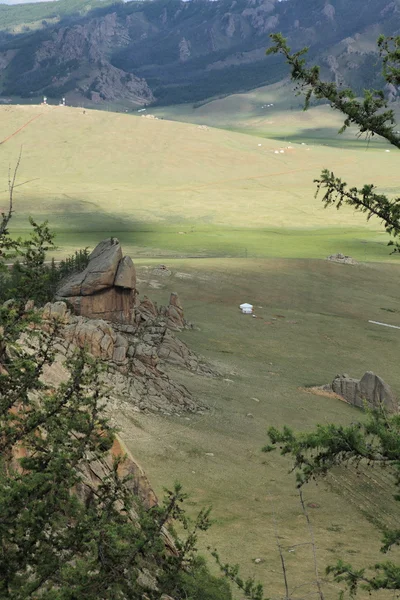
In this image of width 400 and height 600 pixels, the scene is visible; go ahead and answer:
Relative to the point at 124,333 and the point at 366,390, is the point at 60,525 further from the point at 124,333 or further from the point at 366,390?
the point at 366,390

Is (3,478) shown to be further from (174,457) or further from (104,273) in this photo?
(104,273)

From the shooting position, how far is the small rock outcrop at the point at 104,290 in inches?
942

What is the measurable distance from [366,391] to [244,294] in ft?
50.2

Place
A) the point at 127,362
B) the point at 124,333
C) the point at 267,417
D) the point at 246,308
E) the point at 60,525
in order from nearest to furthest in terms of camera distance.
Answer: the point at 60,525 < the point at 267,417 < the point at 127,362 < the point at 124,333 < the point at 246,308

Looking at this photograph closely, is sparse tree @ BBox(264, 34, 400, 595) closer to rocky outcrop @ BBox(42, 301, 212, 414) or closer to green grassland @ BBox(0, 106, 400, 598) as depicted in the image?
green grassland @ BBox(0, 106, 400, 598)

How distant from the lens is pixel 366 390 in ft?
→ 76.8

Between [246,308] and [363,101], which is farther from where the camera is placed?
[246,308]

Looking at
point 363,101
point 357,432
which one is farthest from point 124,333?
point 357,432

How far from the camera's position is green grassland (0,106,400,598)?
1603 cm

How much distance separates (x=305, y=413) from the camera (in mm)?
21953

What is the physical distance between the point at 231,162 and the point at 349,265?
60.2 m

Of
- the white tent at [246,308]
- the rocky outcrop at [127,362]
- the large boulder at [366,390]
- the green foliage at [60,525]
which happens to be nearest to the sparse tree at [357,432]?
the green foliage at [60,525]

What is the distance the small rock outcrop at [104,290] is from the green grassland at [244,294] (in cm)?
268

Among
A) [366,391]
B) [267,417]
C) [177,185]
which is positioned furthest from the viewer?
[177,185]
